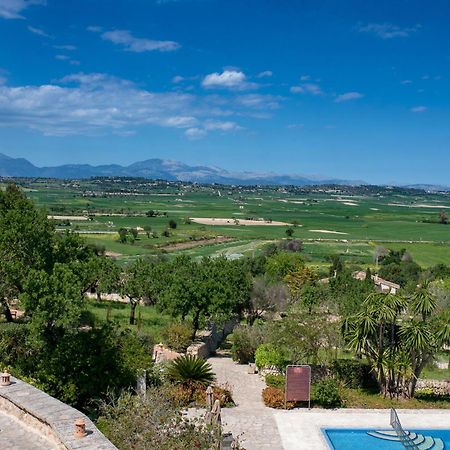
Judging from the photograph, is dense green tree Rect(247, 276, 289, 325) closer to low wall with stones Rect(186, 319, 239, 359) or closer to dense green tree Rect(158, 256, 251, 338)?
low wall with stones Rect(186, 319, 239, 359)

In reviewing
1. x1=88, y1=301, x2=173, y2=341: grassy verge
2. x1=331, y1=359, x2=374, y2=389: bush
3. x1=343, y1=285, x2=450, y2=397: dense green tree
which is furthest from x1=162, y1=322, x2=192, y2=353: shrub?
x1=343, y1=285, x2=450, y2=397: dense green tree

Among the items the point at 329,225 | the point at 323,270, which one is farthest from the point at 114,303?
the point at 329,225

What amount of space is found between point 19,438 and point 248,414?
1169 cm

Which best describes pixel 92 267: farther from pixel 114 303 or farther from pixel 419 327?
pixel 114 303

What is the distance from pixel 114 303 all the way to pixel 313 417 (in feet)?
88.3

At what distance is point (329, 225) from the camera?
148750 millimetres

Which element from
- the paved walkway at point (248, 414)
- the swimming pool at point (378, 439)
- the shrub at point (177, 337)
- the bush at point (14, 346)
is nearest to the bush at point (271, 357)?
the paved walkway at point (248, 414)

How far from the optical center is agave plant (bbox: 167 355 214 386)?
2216cm

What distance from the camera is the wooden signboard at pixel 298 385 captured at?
2222cm

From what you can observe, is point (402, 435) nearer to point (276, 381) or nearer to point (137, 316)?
point (276, 381)

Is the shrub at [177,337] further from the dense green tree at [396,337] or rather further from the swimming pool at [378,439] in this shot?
the swimming pool at [378,439]

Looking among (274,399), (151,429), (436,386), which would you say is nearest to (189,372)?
(274,399)

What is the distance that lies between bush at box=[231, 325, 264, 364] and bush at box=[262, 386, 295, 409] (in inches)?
215

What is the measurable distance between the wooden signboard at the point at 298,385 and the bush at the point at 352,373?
9.66 feet
